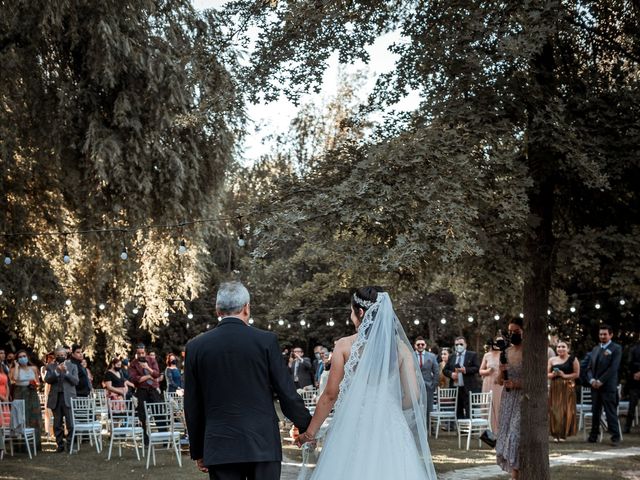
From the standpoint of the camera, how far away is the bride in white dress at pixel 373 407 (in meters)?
5.87

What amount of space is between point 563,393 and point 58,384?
909 centimetres

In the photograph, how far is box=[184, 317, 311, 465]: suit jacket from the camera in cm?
509

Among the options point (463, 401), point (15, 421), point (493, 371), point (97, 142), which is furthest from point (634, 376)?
point (15, 421)

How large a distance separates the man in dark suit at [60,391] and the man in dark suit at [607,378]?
9317mm

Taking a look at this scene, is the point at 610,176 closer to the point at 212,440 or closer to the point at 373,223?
the point at 373,223

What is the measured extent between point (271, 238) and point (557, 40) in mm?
3810

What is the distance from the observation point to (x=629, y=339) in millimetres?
23344

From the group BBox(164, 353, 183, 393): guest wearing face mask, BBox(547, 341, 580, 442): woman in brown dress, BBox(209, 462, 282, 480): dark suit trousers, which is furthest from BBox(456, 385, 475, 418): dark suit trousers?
BBox(209, 462, 282, 480): dark suit trousers

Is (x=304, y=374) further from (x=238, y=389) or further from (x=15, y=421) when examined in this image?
(x=238, y=389)

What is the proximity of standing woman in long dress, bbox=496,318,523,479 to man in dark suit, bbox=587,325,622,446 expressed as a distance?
5.34 meters

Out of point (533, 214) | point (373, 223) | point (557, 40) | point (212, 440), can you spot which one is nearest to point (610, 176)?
point (533, 214)

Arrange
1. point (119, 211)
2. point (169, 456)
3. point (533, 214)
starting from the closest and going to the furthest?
point (533, 214) < point (169, 456) < point (119, 211)

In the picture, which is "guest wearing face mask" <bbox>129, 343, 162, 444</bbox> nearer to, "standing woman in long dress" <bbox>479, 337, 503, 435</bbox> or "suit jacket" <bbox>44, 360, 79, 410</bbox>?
"suit jacket" <bbox>44, 360, 79, 410</bbox>

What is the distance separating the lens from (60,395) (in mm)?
16453
